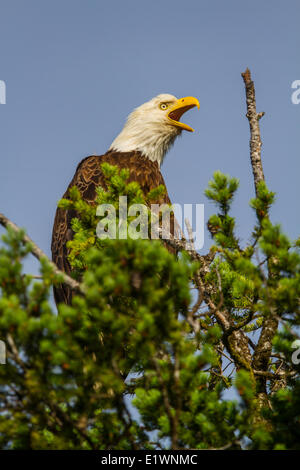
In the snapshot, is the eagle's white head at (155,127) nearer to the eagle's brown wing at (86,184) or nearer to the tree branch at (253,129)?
the eagle's brown wing at (86,184)

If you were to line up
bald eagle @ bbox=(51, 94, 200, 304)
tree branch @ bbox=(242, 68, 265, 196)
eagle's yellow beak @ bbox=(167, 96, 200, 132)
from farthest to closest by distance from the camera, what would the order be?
eagle's yellow beak @ bbox=(167, 96, 200, 132) → bald eagle @ bbox=(51, 94, 200, 304) → tree branch @ bbox=(242, 68, 265, 196)

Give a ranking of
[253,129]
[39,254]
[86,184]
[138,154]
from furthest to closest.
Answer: [138,154]
[86,184]
[253,129]
[39,254]

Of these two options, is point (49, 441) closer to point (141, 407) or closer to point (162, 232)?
point (141, 407)

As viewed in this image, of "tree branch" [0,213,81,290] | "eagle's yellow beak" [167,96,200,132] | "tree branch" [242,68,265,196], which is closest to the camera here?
"tree branch" [0,213,81,290]

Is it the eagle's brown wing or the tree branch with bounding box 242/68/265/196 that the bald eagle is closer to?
the eagle's brown wing

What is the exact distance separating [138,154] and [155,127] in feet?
2.13

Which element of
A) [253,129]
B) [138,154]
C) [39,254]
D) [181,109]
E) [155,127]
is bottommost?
[39,254]

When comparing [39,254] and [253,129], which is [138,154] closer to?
[253,129]

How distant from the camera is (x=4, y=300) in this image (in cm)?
237

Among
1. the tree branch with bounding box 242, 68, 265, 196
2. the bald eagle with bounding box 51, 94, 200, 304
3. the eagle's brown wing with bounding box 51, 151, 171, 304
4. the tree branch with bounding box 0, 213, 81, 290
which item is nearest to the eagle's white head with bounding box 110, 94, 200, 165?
the bald eagle with bounding box 51, 94, 200, 304

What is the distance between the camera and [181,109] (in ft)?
23.8

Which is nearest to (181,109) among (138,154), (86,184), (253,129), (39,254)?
(138,154)

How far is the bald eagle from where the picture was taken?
592 centimetres

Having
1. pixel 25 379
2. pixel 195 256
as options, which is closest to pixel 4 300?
pixel 25 379
